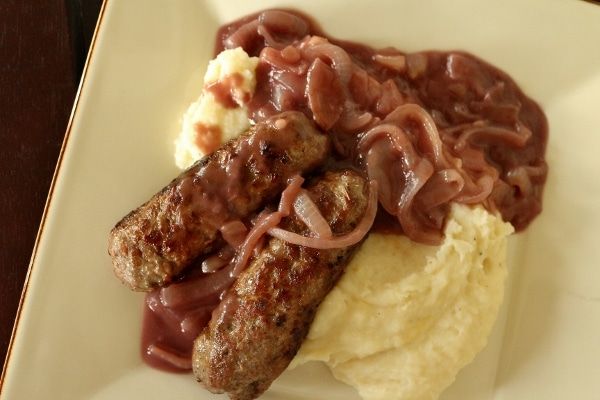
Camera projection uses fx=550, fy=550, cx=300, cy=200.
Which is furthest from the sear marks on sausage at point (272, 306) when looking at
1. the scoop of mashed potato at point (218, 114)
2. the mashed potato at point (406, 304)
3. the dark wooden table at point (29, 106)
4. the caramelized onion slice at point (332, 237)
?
the dark wooden table at point (29, 106)

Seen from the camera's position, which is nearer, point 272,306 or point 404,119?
point 272,306

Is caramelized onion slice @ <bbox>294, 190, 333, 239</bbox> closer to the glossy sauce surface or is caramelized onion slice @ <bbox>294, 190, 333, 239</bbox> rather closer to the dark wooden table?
the glossy sauce surface

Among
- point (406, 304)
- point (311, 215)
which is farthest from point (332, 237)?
point (406, 304)

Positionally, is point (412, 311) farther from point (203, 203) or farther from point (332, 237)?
point (203, 203)

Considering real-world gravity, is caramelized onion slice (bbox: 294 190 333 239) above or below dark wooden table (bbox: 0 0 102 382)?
below

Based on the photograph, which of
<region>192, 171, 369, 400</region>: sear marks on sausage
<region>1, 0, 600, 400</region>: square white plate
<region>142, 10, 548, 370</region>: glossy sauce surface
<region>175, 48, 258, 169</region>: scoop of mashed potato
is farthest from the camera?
<region>175, 48, 258, 169</region>: scoop of mashed potato

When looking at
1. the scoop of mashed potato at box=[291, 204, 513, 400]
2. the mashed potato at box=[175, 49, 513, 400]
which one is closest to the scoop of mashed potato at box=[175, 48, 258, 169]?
the mashed potato at box=[175, 49, 513, 400]
